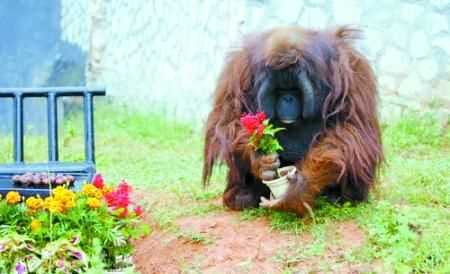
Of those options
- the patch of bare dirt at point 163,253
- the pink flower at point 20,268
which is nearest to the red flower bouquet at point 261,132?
the patch of bare dirt at point 163,253

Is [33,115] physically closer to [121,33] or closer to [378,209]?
[121,33]

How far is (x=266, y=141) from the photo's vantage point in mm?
3340

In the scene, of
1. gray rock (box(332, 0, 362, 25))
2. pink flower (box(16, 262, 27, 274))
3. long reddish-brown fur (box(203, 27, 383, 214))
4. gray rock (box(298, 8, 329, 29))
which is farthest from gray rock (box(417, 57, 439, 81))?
pink flower (box(16, 262, 27, 274))

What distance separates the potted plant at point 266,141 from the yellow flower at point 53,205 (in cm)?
83

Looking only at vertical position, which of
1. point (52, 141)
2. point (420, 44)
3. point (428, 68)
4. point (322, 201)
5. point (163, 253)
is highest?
point (420, 44)

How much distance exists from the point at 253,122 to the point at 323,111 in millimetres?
353

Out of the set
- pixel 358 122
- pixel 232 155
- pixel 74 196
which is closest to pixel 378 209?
pixel 358 122

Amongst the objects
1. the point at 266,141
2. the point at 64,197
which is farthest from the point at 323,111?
the point at 64,197

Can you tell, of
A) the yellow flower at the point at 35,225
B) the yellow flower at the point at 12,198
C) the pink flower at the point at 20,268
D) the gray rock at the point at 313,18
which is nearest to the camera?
the pink flower at the point at 20,268

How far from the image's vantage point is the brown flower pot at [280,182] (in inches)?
129

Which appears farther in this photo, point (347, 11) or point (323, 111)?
point (347, 11)

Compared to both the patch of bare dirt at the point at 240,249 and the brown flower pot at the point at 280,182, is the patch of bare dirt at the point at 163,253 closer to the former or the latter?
the patch of bare dirt at the point at 240,249

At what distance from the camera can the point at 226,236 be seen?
332cm

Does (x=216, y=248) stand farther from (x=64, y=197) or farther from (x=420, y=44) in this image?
(x=420, y=44)
